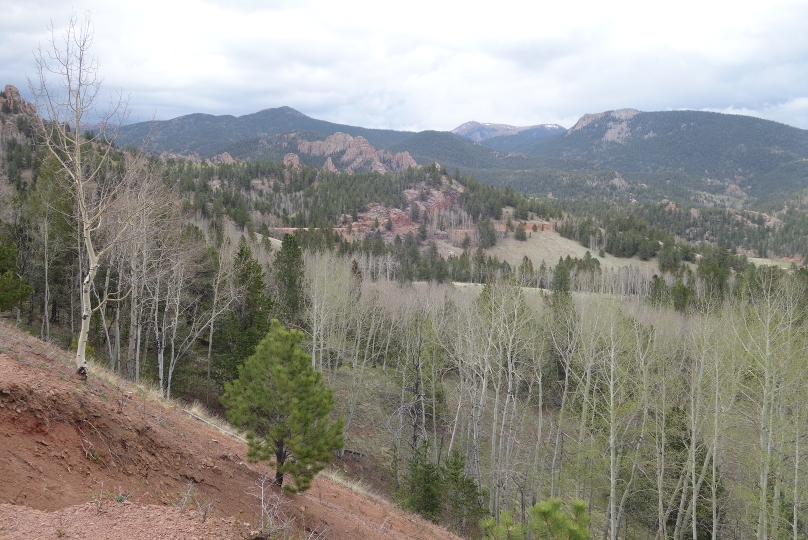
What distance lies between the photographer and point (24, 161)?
7950 cm

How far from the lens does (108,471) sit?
24.5 feet

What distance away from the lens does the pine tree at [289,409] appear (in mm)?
9852

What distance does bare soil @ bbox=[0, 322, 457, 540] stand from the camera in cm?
613

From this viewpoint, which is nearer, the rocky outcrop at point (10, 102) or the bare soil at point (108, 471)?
the bare soil at point (108, 471)

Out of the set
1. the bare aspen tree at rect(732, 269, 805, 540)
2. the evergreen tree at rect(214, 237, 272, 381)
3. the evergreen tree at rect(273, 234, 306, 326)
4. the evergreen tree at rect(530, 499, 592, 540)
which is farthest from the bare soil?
the evergreen tree at rect(273, 234, 306, 326)

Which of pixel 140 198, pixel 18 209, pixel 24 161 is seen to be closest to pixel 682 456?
pixel 140 198

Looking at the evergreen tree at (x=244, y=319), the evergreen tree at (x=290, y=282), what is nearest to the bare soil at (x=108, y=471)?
the evergreen tree at (x=244, y=319)

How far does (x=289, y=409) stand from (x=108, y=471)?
340 cm

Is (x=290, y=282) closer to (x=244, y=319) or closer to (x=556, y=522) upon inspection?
(x=244, y=319)

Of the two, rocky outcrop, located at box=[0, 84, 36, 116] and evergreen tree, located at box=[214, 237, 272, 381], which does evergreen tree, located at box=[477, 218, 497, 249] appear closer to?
evergreen tree, located at box=[214, 237, 272, 381]

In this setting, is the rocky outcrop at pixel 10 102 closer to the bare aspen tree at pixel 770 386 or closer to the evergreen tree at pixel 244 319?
the evergreen tree at pixel 244 319

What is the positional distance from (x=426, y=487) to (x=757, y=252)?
159 m

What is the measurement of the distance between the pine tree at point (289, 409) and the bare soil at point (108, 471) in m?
0.87

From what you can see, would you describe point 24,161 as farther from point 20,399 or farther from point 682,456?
point 682,456
